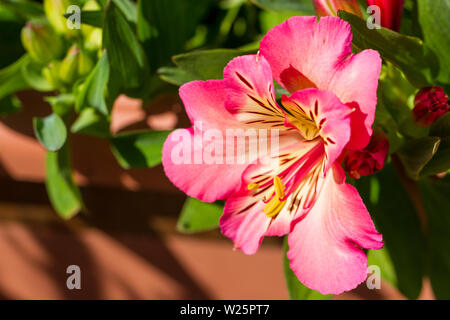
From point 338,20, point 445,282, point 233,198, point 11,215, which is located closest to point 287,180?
point 233,198

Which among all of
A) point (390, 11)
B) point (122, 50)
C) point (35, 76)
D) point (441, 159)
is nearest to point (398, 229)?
point (441, 159)

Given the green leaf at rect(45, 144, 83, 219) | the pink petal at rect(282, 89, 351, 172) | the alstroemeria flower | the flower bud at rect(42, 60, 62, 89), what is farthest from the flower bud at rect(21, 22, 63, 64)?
the pink petal at rect(282, 89, 351, 172)

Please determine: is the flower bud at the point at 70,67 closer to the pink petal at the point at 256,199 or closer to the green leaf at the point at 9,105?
the green leaf at the point at 9,105

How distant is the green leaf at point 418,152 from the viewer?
434 millimetres

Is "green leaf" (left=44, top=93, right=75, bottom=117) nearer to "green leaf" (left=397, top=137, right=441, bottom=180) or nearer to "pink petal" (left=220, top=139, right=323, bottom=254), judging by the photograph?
"pink petal" (left=220, top=139, right=323, bottom=254)

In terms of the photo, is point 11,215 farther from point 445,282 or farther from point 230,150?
point 445,282

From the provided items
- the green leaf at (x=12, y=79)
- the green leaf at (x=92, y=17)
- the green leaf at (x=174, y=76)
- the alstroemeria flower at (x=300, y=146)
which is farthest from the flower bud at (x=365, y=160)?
the green leaf at (x=12, y=79)

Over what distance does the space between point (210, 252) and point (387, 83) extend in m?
0.41

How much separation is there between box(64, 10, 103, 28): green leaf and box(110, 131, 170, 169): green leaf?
14 centimetres

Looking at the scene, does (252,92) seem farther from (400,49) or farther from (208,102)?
(400,49)

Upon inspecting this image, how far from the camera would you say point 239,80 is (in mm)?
417

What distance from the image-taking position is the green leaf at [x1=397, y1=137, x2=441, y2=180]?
43 centimetres

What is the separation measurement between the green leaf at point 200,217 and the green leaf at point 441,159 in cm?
27

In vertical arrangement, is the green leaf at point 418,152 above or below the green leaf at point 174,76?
below
